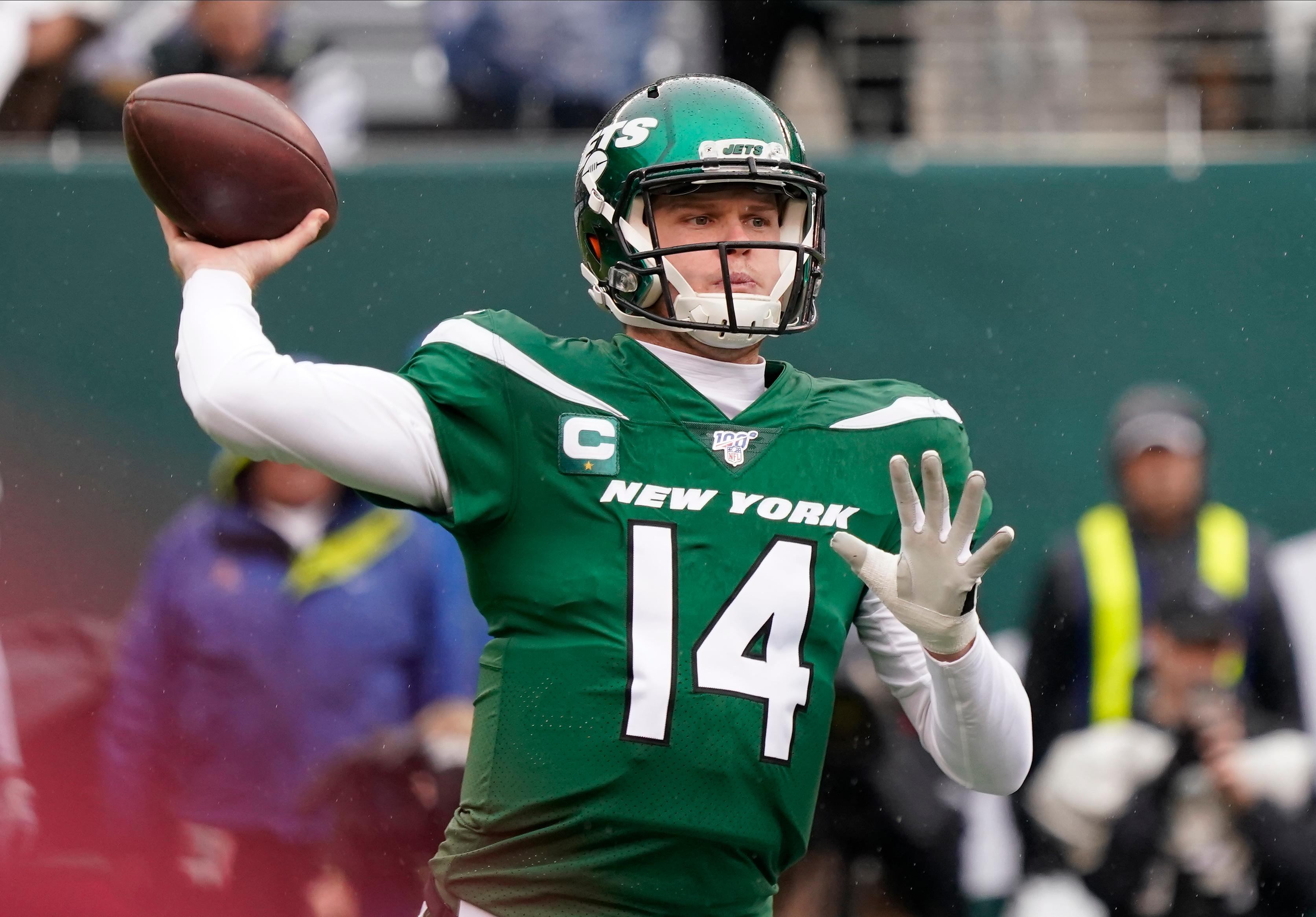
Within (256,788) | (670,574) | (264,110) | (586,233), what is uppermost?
(264,110)

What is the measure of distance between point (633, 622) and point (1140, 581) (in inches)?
96.1

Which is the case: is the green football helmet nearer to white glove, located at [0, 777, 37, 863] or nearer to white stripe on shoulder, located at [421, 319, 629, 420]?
white stripe on shoulder, located at [421, 319, 629, 420]

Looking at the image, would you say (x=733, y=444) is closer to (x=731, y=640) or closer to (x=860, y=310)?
(x=731, y=640)

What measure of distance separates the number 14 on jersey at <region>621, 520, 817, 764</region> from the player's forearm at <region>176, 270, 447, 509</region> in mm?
296

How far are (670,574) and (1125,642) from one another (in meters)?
2.38

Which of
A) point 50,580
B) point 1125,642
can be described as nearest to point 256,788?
point 50,580

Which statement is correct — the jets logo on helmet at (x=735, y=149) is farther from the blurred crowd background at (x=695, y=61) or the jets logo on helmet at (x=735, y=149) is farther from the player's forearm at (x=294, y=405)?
the blurred crowd background at (x=695, y=61)

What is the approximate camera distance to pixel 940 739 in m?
2.26

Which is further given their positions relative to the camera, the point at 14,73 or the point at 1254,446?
the point at 14,73

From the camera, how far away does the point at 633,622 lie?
208 cm

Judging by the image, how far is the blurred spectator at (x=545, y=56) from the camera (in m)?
5.19

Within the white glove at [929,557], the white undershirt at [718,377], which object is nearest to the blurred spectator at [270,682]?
the white undershirt at [718,377]

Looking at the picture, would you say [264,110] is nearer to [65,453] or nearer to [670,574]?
[670,574]

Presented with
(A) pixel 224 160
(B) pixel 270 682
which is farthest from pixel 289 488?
(A) pixel 224 160
